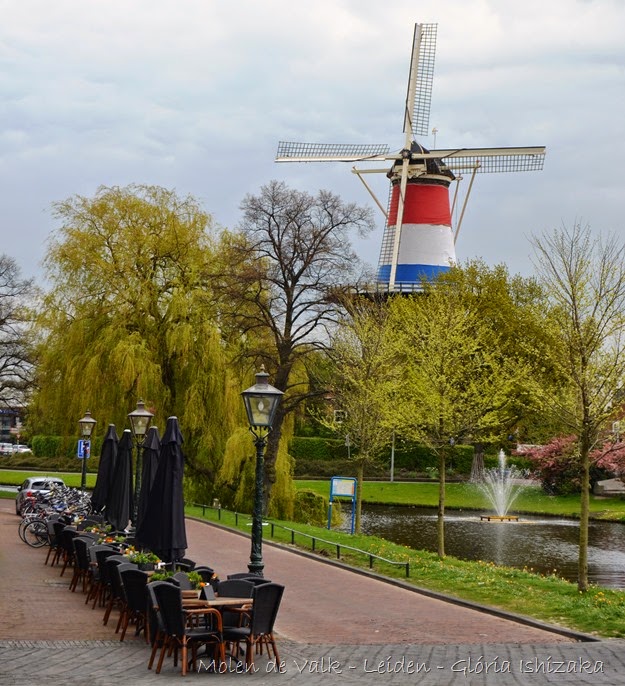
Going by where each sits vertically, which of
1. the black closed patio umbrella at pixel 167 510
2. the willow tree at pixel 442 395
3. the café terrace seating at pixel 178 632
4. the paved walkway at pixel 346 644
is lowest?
the paved walkway at pixel 346 644

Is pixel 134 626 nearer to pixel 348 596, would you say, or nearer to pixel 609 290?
pixel 348 596

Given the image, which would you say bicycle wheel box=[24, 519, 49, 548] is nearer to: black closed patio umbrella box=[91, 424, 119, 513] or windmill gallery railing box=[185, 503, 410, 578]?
black closed patio umbrella box=[91, 424, 119, 513]

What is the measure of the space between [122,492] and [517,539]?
2070cm

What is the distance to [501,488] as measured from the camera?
207ft

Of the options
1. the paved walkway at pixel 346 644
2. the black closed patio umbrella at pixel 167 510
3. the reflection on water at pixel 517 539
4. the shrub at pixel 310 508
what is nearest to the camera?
the paved walkway at pixel 346 644

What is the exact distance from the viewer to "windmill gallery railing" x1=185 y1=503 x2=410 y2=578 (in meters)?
24.6

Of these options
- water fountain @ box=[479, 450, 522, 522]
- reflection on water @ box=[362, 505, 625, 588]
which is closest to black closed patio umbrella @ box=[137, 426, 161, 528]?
reflection on water @ box=[362, 505, 625, 588]

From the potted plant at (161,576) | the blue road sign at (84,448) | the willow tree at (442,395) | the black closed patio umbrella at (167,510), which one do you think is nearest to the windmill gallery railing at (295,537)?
the willow tree at (442,395)

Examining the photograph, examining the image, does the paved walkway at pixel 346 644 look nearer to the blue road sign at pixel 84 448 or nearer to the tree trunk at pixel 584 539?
the tree trunk at pixel 584 539

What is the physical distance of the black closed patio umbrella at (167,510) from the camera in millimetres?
17406

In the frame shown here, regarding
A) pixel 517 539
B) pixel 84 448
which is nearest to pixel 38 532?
pixel 84 448

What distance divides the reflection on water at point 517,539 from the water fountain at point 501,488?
1.07 m

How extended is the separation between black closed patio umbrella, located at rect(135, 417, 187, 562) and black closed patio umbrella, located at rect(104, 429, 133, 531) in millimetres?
6724

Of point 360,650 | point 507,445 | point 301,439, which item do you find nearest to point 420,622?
point 360,650
